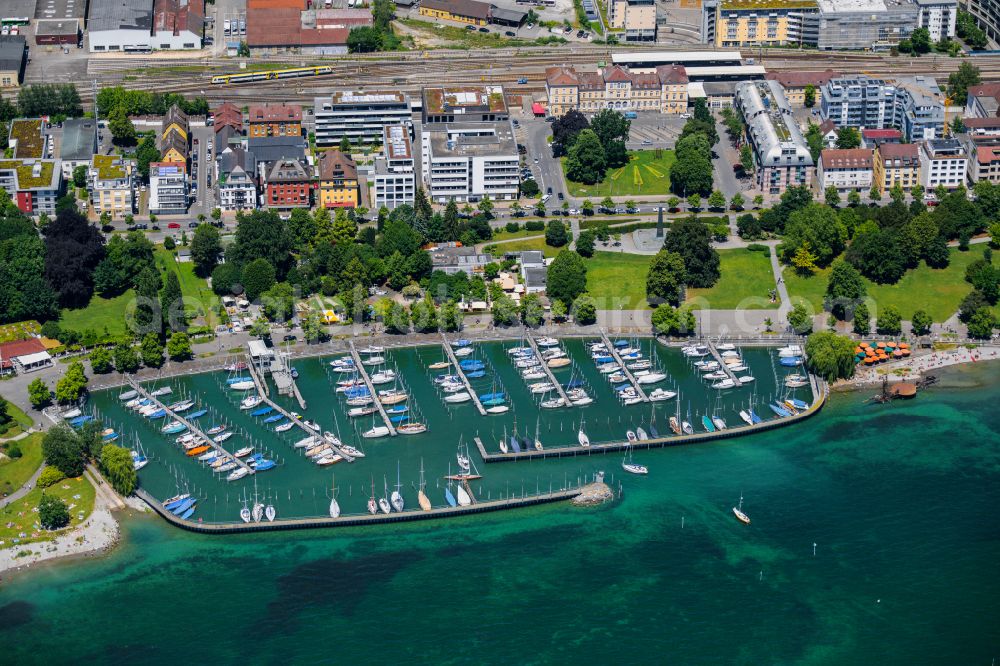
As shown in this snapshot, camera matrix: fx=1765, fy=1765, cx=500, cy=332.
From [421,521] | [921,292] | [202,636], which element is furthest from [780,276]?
[202,636]

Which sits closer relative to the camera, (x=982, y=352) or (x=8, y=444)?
(x=8, y=444)

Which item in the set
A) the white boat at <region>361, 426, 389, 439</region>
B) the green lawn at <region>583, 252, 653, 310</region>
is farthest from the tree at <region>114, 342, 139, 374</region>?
the green lawn at <region>583, 252, 653, 310</region>

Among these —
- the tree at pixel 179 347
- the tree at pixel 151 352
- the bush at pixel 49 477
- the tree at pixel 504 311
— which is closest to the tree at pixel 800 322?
the tree at pixel 504 311

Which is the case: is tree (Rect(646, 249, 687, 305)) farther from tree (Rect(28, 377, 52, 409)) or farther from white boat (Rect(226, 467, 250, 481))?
tree (Rect(28, 377, 52, 409))

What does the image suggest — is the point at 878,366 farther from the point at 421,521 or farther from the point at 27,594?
the point at 27,594

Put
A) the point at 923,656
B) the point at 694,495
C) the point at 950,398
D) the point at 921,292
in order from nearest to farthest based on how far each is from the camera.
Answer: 1. the point at 923,656
2. the point at 694,495
3. the point at 950,398
4. the point at 921,292

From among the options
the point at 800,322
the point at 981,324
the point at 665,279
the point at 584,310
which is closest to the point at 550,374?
the point at 584,310
